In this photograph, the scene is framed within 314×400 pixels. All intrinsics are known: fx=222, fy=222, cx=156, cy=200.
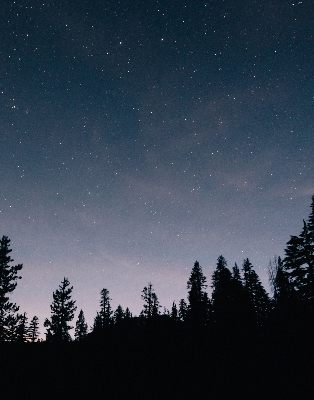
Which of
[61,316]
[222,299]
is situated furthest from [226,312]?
[61,316]

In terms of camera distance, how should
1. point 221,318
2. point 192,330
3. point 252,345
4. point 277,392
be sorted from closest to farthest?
point 277,392 → point 252,345 → point 192,330 → point 221,318

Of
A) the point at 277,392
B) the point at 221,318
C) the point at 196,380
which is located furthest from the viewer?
the point at 221,318

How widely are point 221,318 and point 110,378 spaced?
548 inches

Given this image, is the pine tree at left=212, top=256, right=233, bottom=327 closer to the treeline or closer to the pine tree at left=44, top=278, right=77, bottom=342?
the treeline

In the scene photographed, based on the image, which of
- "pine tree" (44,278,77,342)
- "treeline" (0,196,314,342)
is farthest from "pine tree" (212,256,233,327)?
"pine tree" (44,278,77,342)

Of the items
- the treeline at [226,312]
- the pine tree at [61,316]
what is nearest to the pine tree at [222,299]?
the treeline at [226,312]

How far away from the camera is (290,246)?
81.3 feet

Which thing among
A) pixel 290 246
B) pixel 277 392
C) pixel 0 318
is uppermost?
pixel 290 246

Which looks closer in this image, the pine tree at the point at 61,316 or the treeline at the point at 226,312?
the treeline at the point at 226,312

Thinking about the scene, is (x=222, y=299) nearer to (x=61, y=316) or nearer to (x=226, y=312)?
(x=226, y=312)

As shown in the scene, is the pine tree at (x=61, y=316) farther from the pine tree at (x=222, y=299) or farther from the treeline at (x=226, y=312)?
the pine tree at (x=222, y=299)

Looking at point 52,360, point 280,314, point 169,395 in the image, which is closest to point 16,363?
point 52,360

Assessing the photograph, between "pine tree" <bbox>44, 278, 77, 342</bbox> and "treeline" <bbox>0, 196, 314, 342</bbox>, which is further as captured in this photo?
"pine tree" <bbox>44, 278, 77, 342</bbox>

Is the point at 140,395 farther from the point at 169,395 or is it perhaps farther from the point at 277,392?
the point at 277,392
